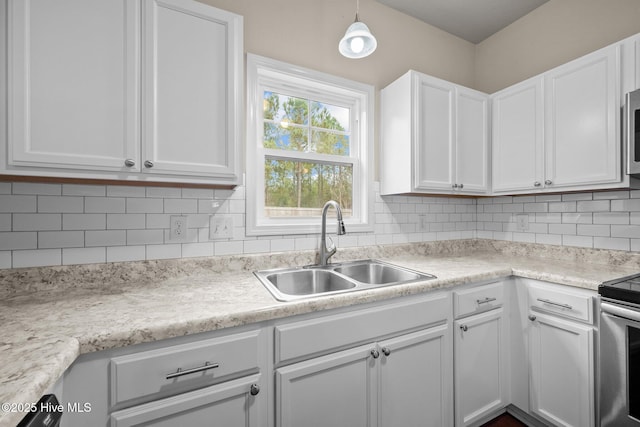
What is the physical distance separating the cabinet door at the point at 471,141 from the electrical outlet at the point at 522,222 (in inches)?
17.2

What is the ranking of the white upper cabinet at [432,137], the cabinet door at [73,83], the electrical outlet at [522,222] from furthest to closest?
the electrical outlet at [522,222]
the white upper cabinet at [432,137]
the cabinet door at [73,83]

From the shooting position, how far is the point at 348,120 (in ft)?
7.18

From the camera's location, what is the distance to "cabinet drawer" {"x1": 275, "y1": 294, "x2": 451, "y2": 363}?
1085 mm

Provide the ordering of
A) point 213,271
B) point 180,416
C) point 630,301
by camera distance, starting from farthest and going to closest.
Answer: point 213,271 → point 630,301 → point 180,416

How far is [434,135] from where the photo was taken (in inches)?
78.5

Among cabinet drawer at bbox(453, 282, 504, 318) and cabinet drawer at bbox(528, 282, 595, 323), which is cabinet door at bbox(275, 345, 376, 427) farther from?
cabinet drawer at bbox(528, 282, 595, 323)

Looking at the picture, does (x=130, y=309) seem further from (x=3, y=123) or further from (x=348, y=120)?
(x=348, y=120)

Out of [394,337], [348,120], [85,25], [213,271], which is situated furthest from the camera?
[348,120]

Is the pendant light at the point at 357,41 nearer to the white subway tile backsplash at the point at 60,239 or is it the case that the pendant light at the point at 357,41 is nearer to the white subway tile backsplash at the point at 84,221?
the white subway tile backsplash at the point at 84,221

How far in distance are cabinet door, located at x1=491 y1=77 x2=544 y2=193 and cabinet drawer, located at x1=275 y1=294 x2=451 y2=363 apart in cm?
117

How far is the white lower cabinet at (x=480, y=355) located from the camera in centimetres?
152

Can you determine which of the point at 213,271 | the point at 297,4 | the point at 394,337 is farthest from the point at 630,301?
the point at 297,4

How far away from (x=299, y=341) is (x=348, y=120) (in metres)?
1.64

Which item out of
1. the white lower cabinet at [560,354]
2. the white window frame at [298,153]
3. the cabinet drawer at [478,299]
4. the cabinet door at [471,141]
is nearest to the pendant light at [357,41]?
the white window frame at [298,153]
